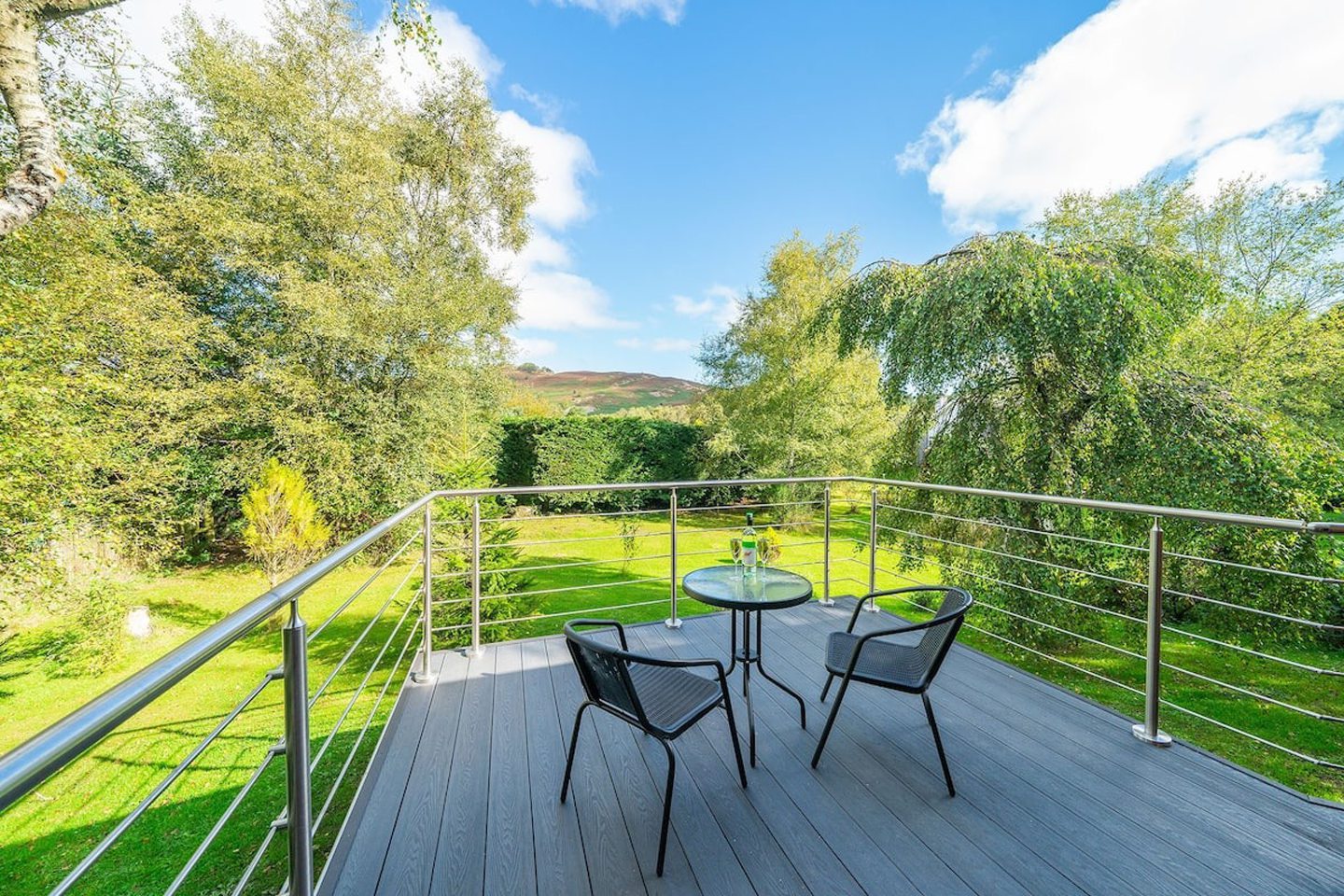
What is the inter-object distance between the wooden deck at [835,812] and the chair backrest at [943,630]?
17.0 inches

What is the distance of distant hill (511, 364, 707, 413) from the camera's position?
25531 millimetres

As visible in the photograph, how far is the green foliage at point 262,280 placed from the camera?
6211mm

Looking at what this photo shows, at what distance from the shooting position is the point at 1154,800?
1.89 metres

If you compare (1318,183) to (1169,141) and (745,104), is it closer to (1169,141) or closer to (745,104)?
(1169,141)

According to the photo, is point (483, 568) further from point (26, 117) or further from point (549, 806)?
point (26, 117)

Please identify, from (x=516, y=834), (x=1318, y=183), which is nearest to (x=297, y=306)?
(x=516, y=834)

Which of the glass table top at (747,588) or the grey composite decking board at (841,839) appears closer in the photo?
the grey composite decking board at (841,839)

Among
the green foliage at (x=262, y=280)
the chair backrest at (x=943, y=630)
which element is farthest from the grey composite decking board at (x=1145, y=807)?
the green foliage at (x=262, y=280)

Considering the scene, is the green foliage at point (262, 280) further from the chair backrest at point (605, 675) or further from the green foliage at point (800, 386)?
the green foliage at point (800, 386)

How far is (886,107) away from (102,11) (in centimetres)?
980

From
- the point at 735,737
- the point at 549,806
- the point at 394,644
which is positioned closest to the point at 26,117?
the point at 394,644

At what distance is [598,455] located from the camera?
43.0 feet

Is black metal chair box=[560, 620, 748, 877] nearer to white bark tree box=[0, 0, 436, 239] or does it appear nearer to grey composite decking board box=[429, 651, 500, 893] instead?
grey composite decking board box=[429, 651, 500, 893]

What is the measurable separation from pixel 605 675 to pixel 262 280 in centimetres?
944
